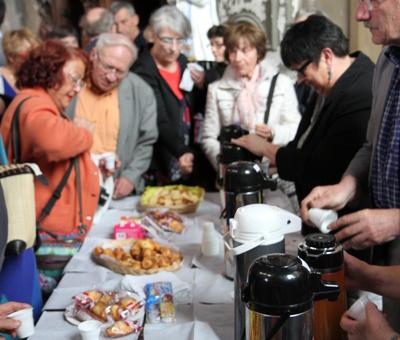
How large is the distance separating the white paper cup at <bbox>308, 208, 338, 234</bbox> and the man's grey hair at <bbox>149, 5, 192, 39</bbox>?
208 cm

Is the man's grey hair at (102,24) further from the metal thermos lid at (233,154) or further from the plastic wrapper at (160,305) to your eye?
the plastic wrapper at (160,305)

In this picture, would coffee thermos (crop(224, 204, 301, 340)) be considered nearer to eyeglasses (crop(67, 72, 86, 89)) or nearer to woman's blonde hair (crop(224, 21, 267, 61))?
eyeglasses (crop(67, 72, 86, 89))

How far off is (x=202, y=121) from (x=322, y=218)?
205cm

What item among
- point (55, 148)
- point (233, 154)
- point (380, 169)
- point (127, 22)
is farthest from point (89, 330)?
point (127, 22)

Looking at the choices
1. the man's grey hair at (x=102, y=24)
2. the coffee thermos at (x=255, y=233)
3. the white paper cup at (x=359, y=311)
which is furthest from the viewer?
the man's grey hair at (x=102, y=24)

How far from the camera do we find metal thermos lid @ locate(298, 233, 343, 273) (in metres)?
1.11

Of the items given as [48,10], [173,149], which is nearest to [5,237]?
[173,149]

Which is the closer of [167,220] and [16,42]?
[167,220]

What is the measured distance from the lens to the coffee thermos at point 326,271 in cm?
111

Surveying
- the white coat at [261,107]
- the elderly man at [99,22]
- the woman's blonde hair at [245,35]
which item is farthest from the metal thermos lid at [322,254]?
the elderly man at [99,22]

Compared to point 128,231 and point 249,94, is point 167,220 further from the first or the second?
point 249,94

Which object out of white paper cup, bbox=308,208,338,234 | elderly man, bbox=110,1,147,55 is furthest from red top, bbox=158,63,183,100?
white paper cup, bbox=308,208,338,234

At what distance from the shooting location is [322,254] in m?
1.11

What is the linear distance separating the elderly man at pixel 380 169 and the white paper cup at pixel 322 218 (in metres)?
0.02
